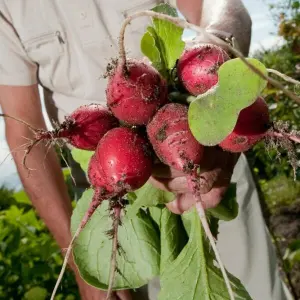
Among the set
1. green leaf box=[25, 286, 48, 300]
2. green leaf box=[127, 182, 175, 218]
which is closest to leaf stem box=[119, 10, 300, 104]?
green leaf box=[127, 182, 175, 218]

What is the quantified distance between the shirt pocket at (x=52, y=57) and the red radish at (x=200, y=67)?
2.20ft

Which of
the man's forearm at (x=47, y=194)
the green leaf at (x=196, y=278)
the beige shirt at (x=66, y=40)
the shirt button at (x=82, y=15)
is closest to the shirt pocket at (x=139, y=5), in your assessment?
the beige shirt at (x=66, y=40)

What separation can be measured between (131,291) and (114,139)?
65cm

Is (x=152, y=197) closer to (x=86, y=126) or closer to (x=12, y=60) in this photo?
(x=86, y=126)

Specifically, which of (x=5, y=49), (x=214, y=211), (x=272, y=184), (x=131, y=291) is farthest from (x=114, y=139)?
(x=272, y=184)

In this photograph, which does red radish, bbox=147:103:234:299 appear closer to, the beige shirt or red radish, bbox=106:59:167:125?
red radish, bbox=106:59:167:125

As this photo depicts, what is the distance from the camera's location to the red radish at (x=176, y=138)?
63cm

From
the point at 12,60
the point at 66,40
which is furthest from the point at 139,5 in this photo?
the point at 12,60

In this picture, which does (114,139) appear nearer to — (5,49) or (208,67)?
(208,67)

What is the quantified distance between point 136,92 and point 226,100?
0.47ft

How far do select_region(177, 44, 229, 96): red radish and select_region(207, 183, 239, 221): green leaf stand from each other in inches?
11.3

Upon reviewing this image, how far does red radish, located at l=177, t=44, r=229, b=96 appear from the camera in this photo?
645 millimetres

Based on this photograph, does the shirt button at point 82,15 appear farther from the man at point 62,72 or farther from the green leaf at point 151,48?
the green leaf at point 151,48

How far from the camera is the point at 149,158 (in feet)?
2.22
